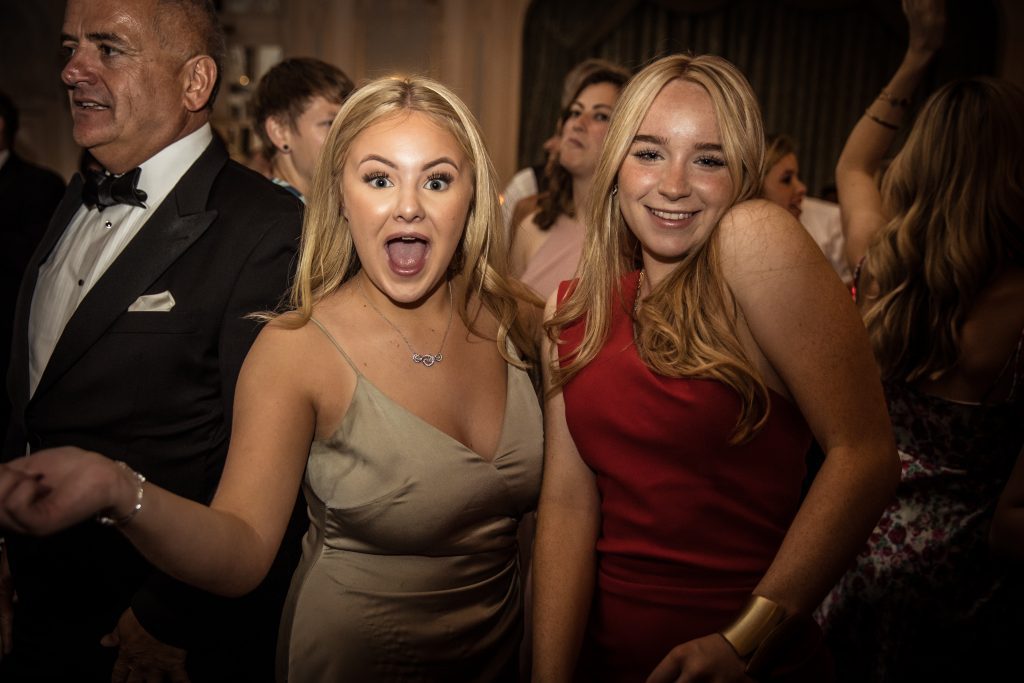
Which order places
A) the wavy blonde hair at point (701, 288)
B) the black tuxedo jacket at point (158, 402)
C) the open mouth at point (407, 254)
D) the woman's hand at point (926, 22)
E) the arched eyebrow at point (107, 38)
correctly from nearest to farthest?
1. the wavy blonde hair at point (701, 288)
2. the open mouth at point (407, 254)
3. the black tuxedo jacket at point (158, 402)
4. the arched eyebrow at point (107, 38)
5. the woman's hand at point (926, 22)

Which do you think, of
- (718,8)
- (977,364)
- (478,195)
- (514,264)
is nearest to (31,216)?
(514,264)

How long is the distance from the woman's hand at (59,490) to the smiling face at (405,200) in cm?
58

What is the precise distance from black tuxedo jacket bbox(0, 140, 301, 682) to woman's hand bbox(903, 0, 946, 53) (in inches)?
67.4

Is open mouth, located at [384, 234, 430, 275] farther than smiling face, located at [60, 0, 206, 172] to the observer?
No

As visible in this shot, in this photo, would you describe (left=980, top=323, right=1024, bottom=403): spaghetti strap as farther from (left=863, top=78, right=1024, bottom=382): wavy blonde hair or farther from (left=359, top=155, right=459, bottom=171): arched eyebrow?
(left=359, top=155, right=459, bottom=171): arched eyebrow

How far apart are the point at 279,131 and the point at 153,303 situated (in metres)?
1.33

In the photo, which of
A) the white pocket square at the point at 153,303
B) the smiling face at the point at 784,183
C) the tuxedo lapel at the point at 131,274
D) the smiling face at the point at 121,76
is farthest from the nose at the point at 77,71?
the smiling face at the point at 784,183

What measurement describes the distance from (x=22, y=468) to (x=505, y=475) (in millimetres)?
788

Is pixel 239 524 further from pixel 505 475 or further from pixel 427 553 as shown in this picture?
pixel 505 475

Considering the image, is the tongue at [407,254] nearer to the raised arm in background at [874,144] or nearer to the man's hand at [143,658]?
the man's hand at [143,658]

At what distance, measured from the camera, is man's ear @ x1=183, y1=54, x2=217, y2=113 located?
1740mm

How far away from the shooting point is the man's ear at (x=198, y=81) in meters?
1.74

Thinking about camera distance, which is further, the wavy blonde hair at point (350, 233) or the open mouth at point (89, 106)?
the open mouth at point (89, 106)

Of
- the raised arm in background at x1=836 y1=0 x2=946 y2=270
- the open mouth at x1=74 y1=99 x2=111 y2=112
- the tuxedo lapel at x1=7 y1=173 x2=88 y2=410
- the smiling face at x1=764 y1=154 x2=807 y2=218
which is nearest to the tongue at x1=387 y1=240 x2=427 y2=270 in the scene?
the open mouth at x1=74 y1=99 x2=111 y2=112
